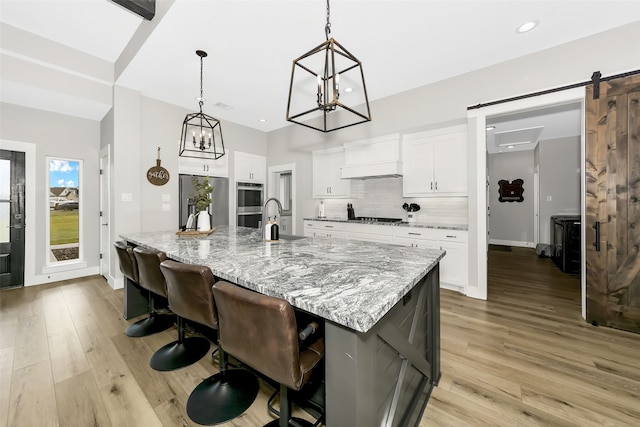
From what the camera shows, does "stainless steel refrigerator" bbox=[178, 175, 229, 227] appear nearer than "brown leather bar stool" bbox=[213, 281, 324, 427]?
No

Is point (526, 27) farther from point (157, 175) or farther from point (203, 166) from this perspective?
point (157, 175)

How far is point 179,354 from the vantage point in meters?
2.08

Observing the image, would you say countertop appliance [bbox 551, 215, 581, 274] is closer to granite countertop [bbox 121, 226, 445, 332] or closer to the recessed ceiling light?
the recessed ceiling light

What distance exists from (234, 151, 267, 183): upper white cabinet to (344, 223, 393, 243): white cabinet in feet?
8.26

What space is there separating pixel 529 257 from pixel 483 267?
11.5 feet

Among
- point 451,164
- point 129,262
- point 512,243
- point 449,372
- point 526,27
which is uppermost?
point 526,27

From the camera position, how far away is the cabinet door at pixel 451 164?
365 cm

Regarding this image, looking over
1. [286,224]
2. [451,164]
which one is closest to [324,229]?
[286,224]

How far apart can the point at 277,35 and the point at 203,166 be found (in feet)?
9.80

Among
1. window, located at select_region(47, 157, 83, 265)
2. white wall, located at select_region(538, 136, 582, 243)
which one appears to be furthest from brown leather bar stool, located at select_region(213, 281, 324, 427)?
white wall, located at select_region(538, 136, 582, 243)

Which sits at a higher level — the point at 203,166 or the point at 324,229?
the point at 203,166

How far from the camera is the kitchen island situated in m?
0.91

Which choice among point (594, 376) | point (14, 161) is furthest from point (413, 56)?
point (14, 161)

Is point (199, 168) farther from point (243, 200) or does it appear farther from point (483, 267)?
point (483, 267)
